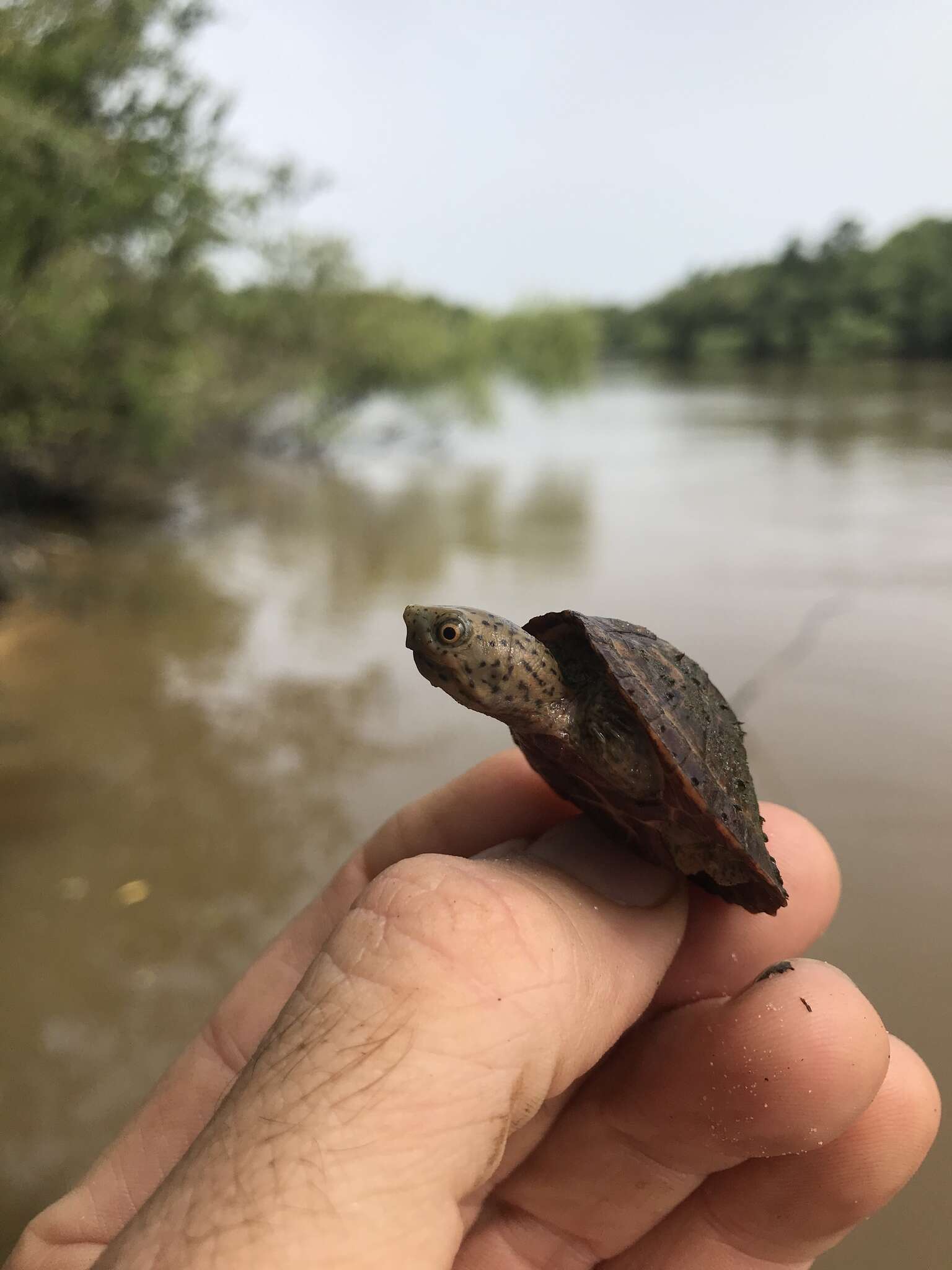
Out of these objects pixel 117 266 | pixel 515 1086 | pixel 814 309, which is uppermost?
pixel 814 309

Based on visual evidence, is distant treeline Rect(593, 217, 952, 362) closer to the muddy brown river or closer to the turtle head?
the muddy brown river

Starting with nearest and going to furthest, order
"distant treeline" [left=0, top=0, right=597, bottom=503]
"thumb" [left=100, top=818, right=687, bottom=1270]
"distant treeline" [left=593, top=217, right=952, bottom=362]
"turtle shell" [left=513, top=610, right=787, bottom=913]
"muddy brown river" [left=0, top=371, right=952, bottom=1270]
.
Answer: "thumb" [left=100, top=818, right=687, bottom=1270] < "turtle shell" [left=513, top=610, right=787, bottom=913] < "muddy brown river" [left=0, top=371, right=952, bottom=1270] < "distant treeline" [left=0, top=0, right=597, bottom=503] < "distant treeline" [left=593, top=217, right=952, bottom=362]

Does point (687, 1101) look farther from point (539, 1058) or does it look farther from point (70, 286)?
point (70, 286)

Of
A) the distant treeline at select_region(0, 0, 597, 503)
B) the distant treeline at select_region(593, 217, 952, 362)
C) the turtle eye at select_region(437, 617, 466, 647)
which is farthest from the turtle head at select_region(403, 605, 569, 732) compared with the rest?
the distant treeline at select_region(593, 217, 952, 362)

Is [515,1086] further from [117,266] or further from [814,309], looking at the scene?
[814,309]

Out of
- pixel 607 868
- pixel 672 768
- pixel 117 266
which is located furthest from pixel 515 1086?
pixel 117 266

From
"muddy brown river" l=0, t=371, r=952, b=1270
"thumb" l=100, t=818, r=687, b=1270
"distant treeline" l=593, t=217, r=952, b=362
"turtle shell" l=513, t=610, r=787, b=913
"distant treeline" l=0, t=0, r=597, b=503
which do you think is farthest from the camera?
"distant treeline" l=593, t=217, r=952, b=362

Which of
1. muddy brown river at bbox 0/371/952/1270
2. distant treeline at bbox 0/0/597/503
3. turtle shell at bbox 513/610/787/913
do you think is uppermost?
distant treeline at bbox 0/0/597/503
